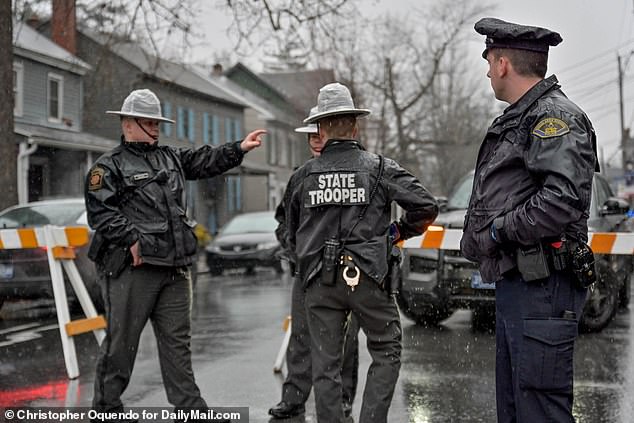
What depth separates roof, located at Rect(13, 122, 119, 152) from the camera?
25581 millimetres

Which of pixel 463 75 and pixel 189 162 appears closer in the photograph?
pixel 189 162

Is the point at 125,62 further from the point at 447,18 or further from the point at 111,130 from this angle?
the point at 447,18

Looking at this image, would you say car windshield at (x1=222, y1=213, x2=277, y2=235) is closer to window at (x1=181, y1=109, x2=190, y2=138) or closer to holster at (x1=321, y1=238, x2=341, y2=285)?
holster at (x1=321, y1=238, x2=341, y2=285)

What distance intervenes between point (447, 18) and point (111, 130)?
16035 millimetres

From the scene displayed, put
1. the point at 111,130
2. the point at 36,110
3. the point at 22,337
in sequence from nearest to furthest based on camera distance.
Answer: the point at 22,337 → the point at 36,110 → the point at 111,130

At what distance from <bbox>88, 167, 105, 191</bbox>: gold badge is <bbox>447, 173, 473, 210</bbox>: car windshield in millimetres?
5974

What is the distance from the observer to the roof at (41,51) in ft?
90.7

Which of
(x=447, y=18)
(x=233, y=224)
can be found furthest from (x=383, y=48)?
(x=233, y=224)

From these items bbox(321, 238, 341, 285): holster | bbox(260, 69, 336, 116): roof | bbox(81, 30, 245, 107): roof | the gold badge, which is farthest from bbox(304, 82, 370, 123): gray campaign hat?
bbox(260, 69, 336, 116): roof

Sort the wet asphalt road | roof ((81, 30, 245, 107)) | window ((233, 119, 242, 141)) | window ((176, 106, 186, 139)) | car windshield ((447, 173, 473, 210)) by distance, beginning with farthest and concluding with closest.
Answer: window ((233, 119, 242, 141)), window ((176, 106, 186, 139)), roof ((81, 30, 245, 107)), car windshield ((447, 173, 473, 210)), the wet asphalt road

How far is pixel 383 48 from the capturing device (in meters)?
38.0

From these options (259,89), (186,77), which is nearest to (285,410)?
(186,77)

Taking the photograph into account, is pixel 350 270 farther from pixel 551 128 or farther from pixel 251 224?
pixel 251 224

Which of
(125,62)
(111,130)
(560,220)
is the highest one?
(125,62)
